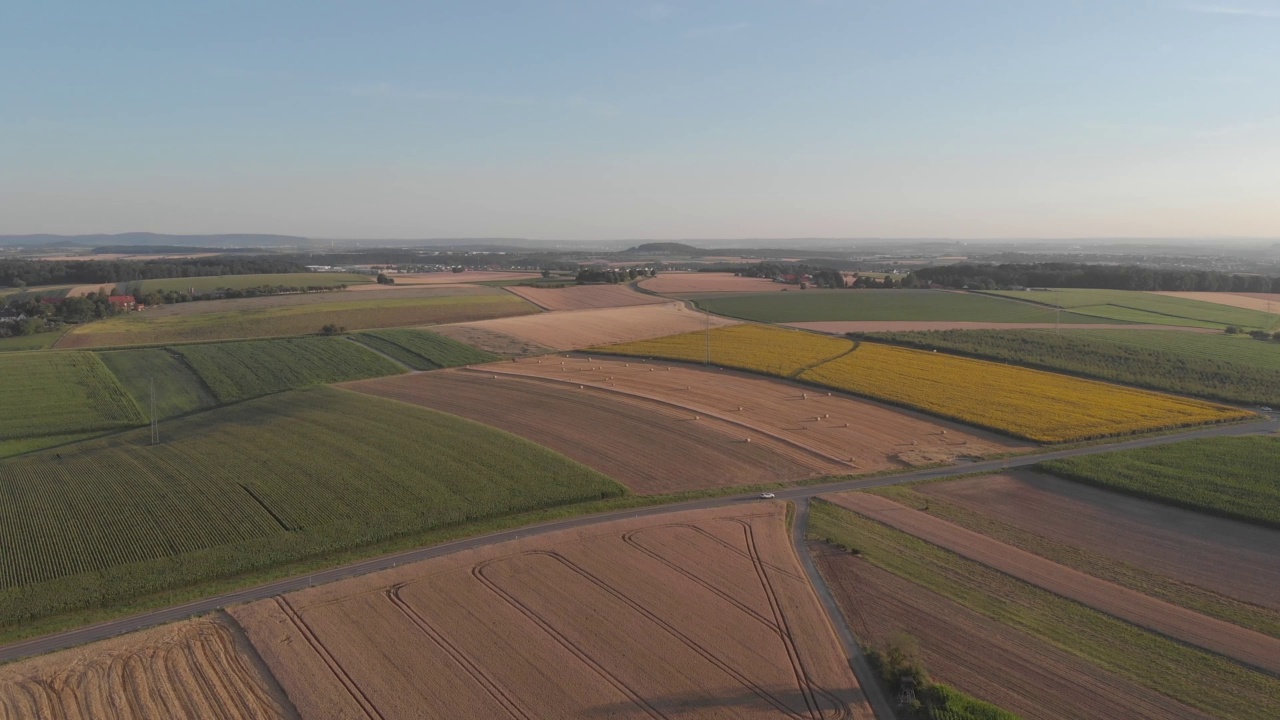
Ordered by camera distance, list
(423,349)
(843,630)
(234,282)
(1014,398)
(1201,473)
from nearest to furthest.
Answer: (843,630), (1201,473), (1014,398), (423,349), (234,282)

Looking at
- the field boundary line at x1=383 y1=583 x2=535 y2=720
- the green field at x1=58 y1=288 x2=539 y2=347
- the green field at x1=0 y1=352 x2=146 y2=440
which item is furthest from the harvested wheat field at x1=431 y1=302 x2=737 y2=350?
the field boundary line at x1=383 y1=583 x2=535 y2=720

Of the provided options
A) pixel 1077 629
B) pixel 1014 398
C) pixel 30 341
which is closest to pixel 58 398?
pixel 30 341

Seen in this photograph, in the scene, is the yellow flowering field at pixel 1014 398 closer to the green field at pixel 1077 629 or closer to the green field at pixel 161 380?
the green field at pixel 1077 629

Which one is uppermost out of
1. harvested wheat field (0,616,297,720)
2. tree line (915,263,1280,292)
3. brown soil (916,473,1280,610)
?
tree line (915,263,1280,292)

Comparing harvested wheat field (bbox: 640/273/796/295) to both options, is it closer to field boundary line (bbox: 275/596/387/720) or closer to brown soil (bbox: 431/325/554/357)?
brown soil (bbox: 431/325/554/357)

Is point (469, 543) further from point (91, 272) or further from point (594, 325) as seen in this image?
point (91, 272)

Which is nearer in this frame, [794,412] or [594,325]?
[794,412]

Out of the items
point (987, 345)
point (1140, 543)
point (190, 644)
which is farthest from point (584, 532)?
point (987, 345)
